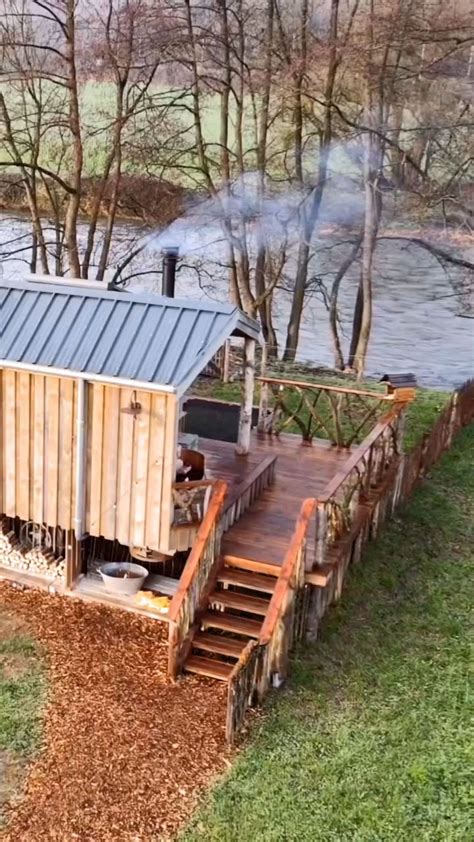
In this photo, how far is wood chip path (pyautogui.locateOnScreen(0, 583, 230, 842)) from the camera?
5047mm

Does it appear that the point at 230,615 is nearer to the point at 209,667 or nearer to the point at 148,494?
the point at 209,667

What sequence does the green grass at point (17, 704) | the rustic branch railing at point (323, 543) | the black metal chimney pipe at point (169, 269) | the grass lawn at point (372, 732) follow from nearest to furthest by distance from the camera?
the grass lawn at point (372, 732) < the green grass at point (17, 704) < the rustic branch railing at point (323, 543) < the black metal chimney pipe at point (169, 269)

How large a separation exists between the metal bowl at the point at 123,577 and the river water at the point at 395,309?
10.8 metres

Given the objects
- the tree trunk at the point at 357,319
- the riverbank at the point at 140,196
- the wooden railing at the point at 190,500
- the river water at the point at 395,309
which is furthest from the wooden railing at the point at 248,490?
the river water at the point at 395,309

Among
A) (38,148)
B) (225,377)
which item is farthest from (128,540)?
(38,148)

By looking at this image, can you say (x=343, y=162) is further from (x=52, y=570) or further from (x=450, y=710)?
(x=450, y=710)

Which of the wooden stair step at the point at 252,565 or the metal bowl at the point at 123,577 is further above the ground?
the wooden stair step at the point at 252,565

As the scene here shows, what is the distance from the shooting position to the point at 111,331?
6.86 metres

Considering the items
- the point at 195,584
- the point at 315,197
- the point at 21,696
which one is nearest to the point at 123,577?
the point at 195,584

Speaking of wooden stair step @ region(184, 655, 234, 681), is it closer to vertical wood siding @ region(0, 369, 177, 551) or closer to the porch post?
vertical wood siding @ region(0, 369, 177, 551)

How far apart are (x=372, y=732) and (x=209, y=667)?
137 centimetres

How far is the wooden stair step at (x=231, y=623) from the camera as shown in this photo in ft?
21.4

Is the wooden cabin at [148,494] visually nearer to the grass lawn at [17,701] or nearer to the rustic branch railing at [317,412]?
the grass lawn at [17,701]

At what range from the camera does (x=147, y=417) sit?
663 centimetres
